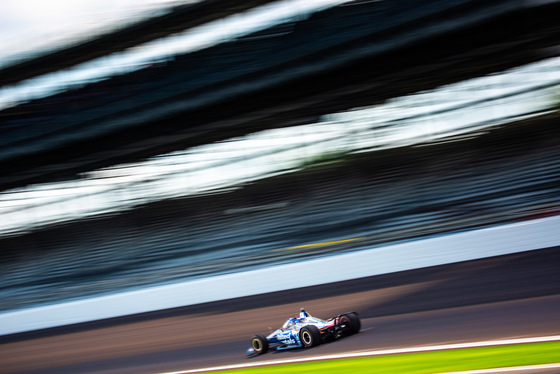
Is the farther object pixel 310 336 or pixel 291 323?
pixel 291 323

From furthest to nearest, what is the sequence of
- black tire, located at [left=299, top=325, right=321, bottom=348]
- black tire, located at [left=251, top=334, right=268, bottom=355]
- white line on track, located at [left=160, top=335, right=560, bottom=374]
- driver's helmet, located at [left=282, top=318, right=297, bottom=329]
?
1. black tire, located at [left=251, top=334, right=268, bottom=355]
2. driver's helmet, located at [left=282, top=318, right=297, bottom=329]
3. black tire, located at [left=299, top=325, right=321, bottom=348]
4. white line on track, located at [left=160, top=335, right=560, bottom=374]

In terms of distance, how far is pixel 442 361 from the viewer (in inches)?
121

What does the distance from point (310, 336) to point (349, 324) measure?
0.40 meters

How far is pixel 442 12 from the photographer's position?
23.9 ft

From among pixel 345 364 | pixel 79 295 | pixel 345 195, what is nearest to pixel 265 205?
pixel 345 195

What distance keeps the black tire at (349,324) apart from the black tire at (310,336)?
273mm

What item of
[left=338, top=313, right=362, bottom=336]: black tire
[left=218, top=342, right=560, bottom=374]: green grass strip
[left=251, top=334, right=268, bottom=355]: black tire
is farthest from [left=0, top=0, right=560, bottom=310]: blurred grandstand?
[left=218, top=342, right=560, bottom=374]: green grass strip

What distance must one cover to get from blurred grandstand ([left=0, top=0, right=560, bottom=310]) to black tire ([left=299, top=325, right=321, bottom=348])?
8.93 ft

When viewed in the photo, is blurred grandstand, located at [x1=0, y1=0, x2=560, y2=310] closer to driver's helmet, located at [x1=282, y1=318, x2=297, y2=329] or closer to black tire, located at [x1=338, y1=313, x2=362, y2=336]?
black tire, located at [x1=338, y1=313, x2=362, y2=336]

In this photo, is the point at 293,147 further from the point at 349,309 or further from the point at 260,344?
the point at 260,344

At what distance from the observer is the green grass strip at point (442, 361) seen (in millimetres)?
2838

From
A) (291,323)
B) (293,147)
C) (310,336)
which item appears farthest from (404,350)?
(293,147)

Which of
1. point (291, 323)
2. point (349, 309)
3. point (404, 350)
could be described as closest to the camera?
point (404, 350)

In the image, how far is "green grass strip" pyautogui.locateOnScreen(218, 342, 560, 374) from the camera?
9.31 feet
